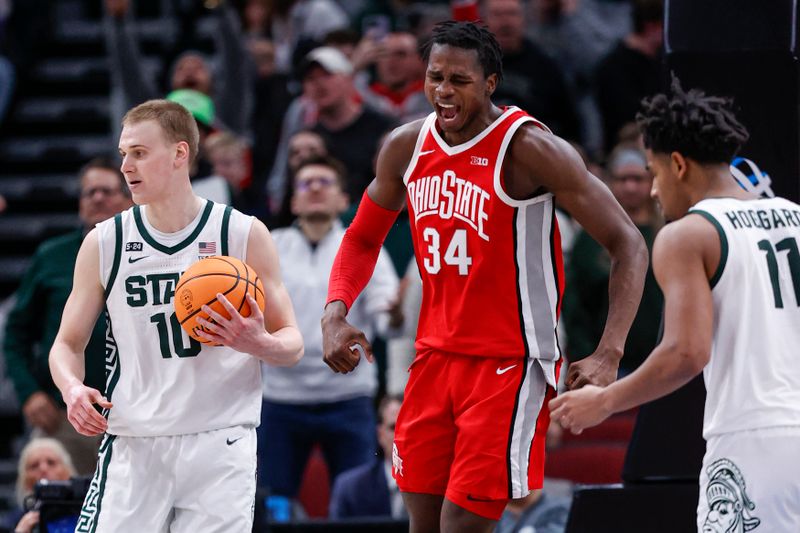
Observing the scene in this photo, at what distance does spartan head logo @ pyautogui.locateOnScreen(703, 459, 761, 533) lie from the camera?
4.71 m

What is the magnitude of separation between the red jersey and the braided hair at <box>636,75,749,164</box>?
638 mm

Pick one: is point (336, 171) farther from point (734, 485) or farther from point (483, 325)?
point (734, 485)

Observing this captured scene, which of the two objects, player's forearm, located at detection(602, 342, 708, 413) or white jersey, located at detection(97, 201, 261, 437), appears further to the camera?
white jersey, located at detection(97, 201, 261, 437)

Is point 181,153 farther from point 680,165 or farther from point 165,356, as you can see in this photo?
point 680,165

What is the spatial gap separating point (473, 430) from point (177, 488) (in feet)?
3.89

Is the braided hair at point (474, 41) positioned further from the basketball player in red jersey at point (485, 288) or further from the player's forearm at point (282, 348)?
the player's forearm at point (282, 348)

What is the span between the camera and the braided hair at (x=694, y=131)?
4.99m

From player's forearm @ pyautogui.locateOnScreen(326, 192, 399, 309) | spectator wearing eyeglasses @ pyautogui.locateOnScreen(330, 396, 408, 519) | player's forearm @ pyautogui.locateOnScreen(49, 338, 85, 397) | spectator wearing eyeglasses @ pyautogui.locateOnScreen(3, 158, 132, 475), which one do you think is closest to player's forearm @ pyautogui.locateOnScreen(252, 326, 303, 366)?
player's forearm @ pyautogui.locateOnScreen(326, 192, 399, 309)

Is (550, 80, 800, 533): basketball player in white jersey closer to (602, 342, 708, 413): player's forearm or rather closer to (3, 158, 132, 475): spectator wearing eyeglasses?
(602, 342, 708, 413): player's forearm

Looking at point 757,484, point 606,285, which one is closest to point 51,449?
point 606,285

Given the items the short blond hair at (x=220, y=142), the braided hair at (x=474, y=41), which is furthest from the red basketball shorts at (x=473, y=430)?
the short blond hair at (x=220, y=142)

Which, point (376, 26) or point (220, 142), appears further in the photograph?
point (376, 26)

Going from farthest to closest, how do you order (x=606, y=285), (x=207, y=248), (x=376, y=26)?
(x=376, y=26) → (x=606, y=285) → (x=207, y=248)

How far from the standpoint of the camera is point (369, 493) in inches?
329
